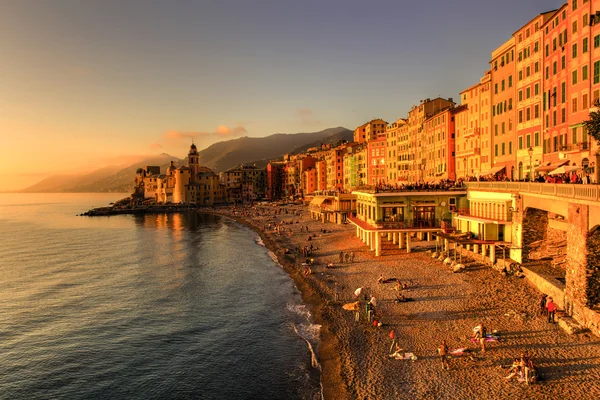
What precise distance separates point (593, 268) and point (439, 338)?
10.8m

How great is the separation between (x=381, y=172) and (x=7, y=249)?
8893cm

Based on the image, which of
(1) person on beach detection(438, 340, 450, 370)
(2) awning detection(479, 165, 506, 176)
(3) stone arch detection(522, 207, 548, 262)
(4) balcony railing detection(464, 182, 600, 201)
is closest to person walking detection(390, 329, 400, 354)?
(1) person on beach detection(438, 340, 450, 370)

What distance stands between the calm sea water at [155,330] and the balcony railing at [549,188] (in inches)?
827

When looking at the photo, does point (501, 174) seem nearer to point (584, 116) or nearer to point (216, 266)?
point (584, 116)

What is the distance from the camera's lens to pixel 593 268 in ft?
88.3

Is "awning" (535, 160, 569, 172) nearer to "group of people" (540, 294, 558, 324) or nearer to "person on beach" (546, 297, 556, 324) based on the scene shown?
"group of people" (540, 294, 558, 324)

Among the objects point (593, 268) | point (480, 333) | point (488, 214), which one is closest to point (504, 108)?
point (488, 214)

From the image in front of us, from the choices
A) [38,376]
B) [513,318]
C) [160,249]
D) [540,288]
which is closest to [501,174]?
[540,288]

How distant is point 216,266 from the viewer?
63938 mm

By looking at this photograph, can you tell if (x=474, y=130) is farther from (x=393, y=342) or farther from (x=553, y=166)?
(x=393, y=342)

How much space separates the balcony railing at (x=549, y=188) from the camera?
1031 inches

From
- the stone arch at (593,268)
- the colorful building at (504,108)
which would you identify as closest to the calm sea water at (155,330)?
the stone arch at (593,268)

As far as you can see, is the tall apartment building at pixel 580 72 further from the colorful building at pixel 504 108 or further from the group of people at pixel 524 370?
the group of people at pixel 524 370

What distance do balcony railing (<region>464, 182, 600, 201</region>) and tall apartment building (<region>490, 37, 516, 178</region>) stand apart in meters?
8.54
